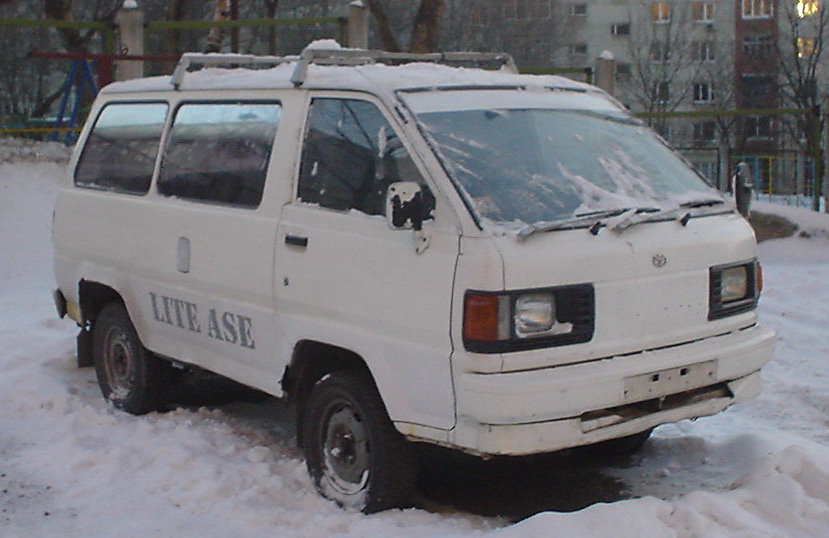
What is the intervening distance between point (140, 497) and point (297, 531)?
97 centimetres

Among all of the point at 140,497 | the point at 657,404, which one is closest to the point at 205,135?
the point at 140,497

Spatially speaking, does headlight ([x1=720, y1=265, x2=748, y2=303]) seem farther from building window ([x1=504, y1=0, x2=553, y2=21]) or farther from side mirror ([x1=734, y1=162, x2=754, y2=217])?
building window ([x1=504, y1=0, x2=553, y2=21])

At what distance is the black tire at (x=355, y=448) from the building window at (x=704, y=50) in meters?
58.6

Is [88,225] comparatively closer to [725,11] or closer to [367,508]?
[367,508]

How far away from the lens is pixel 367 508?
5.12m

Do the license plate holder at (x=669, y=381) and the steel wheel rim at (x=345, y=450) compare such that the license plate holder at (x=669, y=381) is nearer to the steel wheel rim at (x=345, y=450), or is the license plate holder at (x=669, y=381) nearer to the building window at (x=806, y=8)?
the steel wheel rim at (x=345, y=450)

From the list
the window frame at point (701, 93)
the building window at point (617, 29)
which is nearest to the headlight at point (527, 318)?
the window frame at point (701, 93)

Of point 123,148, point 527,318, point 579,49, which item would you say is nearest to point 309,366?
point 527,318

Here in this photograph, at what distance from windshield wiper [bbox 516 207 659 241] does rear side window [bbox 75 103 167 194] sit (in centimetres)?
278

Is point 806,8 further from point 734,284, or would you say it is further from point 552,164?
point 552,164

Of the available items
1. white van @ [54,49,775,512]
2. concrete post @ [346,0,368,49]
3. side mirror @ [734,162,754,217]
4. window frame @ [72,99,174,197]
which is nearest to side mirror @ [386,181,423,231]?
white van @ [54,49,775,512]

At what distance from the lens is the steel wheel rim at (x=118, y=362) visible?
7086mm

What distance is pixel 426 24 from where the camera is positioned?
63.0 ft

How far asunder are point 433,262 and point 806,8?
55.8 metres
